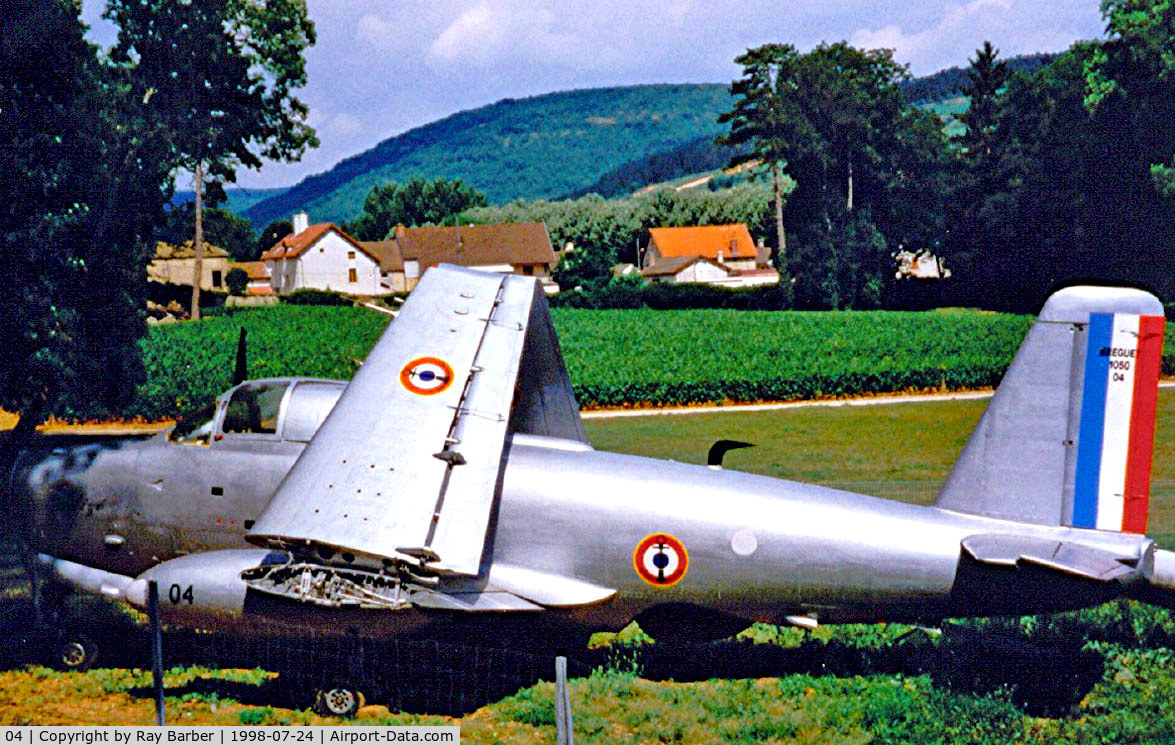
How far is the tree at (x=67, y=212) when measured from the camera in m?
15.9

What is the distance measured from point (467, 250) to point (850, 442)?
212 feet

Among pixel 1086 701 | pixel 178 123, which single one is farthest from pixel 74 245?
pixel 1086 701

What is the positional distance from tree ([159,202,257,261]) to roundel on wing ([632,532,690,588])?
11451 millimetres

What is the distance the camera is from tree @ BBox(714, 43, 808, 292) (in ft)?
226

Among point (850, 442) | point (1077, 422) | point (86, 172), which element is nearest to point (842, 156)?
point (850, 442)

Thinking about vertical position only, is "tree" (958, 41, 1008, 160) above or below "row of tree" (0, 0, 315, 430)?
above

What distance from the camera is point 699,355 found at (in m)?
41.7

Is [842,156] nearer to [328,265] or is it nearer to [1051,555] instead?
[328,265]

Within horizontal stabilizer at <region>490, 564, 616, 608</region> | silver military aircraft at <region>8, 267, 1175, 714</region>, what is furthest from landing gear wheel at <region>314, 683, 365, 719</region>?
horizontal stabilizer at <region>490, 564, 616, 608</region>

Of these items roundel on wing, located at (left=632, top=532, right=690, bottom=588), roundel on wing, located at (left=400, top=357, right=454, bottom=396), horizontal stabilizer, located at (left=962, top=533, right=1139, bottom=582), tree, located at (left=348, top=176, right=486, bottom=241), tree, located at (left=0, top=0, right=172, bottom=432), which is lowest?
roundel on wing, located at (left=632, top=532, right=690, bottom=588)

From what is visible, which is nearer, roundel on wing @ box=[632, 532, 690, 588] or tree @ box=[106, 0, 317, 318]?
roundel on wing @ box=[632, 532, 690, 588]

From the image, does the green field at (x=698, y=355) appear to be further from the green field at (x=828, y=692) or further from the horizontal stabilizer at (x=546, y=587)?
the horizontal stabilizer at (x=546, y=587)

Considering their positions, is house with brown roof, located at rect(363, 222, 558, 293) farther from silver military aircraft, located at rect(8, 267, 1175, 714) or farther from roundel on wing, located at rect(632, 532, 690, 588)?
roundel on wing, located at rect(632, 532, 690, 588)
